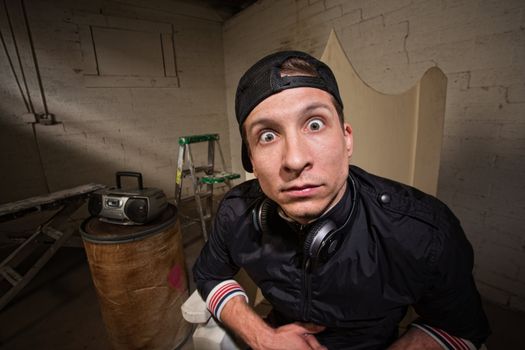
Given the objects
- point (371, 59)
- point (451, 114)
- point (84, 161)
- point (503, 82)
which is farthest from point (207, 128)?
point (503, 82)

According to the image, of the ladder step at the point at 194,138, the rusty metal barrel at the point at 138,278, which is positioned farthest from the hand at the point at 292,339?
the ladder step at the point at 194,138

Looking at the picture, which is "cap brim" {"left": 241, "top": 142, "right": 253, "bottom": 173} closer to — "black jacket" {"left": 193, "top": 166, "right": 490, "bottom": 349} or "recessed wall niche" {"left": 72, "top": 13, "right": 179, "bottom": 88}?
"black jacket" {"left": 193, "top": 166, "right": 490, "bottom": 349}

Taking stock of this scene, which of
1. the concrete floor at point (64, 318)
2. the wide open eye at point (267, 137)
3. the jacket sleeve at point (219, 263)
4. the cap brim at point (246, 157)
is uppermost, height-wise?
the wide open eye at point (267, 137)

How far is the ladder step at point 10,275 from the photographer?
5.71ft

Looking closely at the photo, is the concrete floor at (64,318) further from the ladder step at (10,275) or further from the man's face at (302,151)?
the man's face at (302,151)

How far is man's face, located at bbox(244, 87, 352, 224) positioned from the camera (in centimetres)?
60

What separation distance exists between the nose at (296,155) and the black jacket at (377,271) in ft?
0.61

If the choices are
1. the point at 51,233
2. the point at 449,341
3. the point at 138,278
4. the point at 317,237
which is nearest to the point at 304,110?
the point at 317,237

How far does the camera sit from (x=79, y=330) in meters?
1.74

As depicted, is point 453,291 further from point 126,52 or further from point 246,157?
point 126,52

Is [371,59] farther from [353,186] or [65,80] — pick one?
[65,80]

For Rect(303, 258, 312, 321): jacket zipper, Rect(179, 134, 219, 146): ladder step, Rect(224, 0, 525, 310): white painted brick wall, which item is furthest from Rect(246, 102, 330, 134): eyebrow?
Rect(179, 134, 219, 146): ladder step

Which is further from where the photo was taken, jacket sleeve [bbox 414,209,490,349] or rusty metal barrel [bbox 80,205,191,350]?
rusty metal barrel [bbox 80,205,191,350]

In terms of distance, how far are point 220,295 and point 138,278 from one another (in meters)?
0.72
